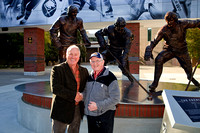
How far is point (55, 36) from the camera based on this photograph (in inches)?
165

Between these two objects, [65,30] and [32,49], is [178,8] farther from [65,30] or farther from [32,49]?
[32,49]

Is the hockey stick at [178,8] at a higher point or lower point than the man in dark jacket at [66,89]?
higher

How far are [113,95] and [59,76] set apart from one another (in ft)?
2.05

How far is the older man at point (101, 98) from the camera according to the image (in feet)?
6.44

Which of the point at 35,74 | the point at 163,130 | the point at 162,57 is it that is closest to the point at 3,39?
the point at 35,74

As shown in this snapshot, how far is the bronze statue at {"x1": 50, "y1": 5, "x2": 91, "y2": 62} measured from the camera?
13.7 ft

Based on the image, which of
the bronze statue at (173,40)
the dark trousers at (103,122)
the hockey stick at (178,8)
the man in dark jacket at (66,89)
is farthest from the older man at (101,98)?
the hockey stick at (178,8)

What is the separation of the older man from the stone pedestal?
13.2 meters

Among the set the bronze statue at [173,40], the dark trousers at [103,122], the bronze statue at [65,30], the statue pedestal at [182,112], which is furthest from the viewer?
the bronze statue at [65,30]

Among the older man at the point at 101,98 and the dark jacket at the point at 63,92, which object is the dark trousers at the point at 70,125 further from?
the older man at the point at 101,98

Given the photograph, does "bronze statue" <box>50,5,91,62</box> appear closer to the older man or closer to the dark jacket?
the dark jacket

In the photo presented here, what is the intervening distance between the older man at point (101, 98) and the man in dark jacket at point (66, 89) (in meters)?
0.15

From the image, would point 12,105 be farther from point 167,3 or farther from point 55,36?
point 167,3

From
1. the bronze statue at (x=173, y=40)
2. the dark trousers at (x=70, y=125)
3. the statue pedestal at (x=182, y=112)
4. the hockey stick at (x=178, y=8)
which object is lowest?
the dark trousers at (x=70, y=125)
